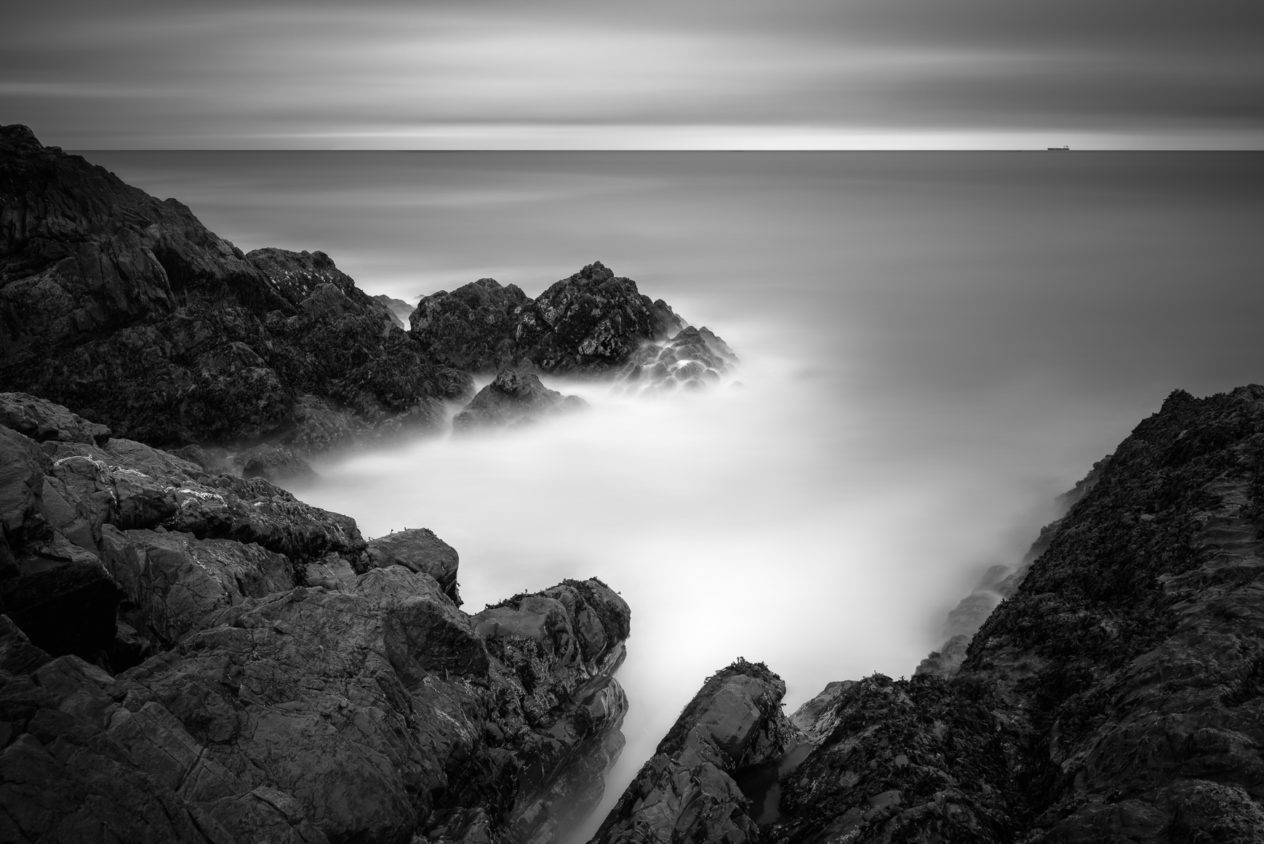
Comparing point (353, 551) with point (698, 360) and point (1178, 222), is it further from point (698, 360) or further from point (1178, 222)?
point (1178, 222)

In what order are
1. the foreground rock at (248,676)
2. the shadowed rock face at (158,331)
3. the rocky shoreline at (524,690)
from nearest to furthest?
the foreground rock at (248,676), the rocky shoreline at (524,690), the shadowed rock face at (158,331)

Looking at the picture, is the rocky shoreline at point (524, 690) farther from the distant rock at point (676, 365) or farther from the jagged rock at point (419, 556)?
the distant rock at point (676, 365)

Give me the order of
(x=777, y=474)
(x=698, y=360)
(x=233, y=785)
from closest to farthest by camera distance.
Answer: (x=233, y=785), (x=777, y=474), (x=698, y=360)

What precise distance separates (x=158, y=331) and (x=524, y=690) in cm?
1558

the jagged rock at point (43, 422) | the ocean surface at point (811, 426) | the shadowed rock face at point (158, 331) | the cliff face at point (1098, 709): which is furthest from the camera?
the shadowed rock face at point (158, 331)

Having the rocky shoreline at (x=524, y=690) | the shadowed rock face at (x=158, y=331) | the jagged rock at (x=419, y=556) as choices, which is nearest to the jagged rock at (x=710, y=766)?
the rocky shoreline at (x=524, y=690)

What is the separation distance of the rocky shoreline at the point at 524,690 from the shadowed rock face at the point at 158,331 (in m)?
8.78

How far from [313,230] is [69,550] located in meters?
70.5

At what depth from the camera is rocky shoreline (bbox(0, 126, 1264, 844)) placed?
23.0ft

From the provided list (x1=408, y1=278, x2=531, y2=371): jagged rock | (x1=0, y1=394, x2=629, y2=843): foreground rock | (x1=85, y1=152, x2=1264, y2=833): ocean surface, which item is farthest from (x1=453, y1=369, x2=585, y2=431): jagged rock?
(x1=0, y1=394, x2=629, y2=843): foreground rock

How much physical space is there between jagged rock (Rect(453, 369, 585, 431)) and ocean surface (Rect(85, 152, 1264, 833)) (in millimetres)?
619

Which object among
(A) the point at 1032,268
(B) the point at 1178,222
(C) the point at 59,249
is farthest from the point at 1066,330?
(B) the point at 1178,222

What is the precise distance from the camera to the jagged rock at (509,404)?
2572 centimetres

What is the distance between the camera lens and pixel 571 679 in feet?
A: 41.6
